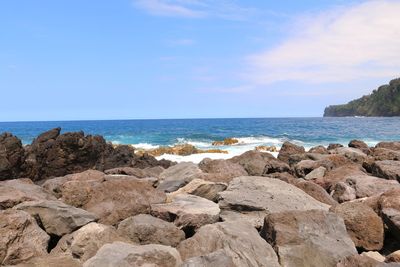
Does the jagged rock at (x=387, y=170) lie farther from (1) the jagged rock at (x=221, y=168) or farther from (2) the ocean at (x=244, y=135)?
(2) the ocean at (x=244, y=135)

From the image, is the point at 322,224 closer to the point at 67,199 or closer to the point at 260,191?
the point at 260,191

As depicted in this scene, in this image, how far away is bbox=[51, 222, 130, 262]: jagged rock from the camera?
502cm

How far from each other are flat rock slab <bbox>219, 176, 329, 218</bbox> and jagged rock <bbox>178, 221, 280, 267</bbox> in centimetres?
115

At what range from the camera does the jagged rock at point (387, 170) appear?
384 inches

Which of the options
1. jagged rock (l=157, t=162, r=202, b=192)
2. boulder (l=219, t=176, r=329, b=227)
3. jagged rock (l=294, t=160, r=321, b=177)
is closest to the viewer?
boulder (l=219, t=176, r=329, b=227)

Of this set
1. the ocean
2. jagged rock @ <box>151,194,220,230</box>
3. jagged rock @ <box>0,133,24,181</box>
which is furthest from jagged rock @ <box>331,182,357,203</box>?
the ocean

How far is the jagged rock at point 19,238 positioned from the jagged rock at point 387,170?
7516mm

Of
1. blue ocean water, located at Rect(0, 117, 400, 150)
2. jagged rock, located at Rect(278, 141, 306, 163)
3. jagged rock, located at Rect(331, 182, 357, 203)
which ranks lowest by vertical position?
blue ocean water, located at Rect(0, 117, 400, 150)

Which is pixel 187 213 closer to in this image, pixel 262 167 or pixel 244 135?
pixel 262 167

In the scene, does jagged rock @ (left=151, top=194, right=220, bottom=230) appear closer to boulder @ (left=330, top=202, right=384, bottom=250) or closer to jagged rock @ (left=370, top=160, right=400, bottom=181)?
boulder @ (left=330, top=202, right=384, bottom=250)

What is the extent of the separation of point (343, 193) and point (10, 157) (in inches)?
372

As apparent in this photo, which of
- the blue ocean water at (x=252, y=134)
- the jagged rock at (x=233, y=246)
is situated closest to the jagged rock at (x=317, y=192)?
the jagged rock at (x=233, y=246)

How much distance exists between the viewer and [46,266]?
14.9ft

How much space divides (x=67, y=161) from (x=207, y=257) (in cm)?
1074
